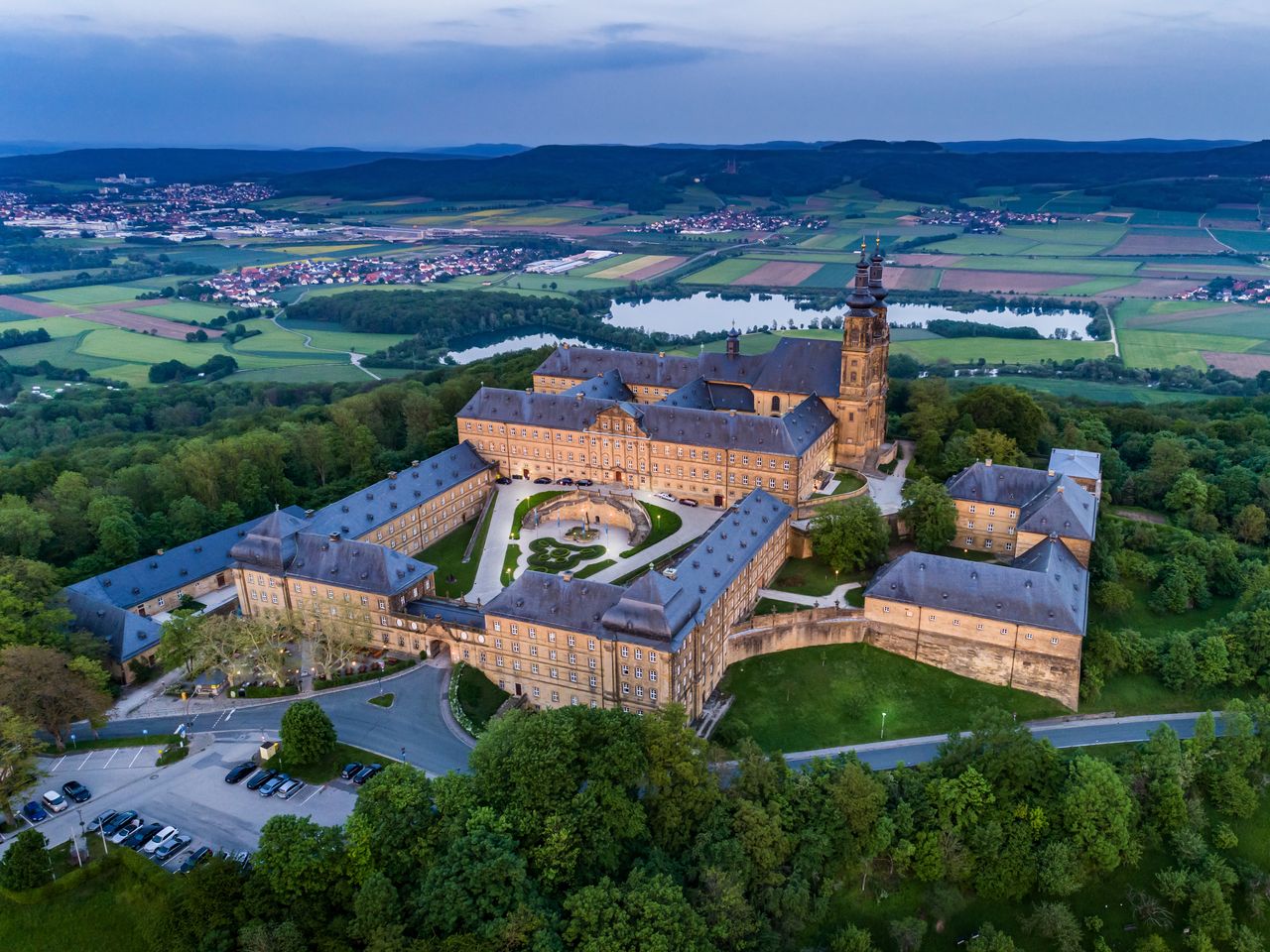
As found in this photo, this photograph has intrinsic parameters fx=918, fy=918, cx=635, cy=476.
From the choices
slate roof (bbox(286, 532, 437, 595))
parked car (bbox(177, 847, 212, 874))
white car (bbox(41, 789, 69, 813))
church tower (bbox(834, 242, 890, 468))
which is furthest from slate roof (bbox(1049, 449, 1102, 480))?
white car (bbox(41, 789, 69, 813))

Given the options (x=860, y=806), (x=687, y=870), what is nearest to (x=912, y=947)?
(x=860, y=806)

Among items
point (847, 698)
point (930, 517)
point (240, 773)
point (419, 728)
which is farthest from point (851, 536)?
point (240, 773)

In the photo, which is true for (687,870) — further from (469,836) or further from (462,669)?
(462,669)

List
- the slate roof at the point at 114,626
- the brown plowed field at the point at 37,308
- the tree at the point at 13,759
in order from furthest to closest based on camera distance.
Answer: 1. the brown plowed field at the point at 37,308
2. the slate roof at the point at 114,626
3. the tree at the point at 13,759

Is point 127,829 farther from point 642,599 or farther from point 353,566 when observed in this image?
point 642,599

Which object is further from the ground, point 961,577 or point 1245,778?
point 961,577

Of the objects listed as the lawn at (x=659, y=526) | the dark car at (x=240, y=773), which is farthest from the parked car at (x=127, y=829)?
the lawn at (x=659, y=526)

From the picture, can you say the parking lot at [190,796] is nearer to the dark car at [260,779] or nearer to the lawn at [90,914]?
the dark car at [260,779]
